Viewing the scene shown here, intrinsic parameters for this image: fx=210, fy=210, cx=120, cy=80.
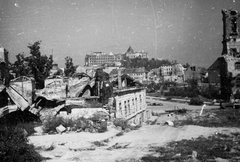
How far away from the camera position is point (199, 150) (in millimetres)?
9828

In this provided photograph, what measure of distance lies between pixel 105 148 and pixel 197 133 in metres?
6.53

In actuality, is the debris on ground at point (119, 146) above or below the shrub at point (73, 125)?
below

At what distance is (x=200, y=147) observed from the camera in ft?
33.8

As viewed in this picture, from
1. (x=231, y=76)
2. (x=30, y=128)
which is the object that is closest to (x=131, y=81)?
(x=30, y=128)

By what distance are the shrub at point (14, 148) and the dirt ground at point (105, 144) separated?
95cm

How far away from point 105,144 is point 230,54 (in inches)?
1552

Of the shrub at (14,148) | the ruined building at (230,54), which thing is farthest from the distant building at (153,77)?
the shrub at (14,148)

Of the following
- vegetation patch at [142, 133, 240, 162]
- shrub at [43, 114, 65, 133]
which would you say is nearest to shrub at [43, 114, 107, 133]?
shrub at [43, 114, 65, 133]

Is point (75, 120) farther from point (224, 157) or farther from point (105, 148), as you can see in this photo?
point (224, 157)

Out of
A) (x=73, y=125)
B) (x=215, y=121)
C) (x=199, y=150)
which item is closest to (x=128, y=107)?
(x=73, y=125)

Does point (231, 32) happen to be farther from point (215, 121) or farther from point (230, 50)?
point (215, 121)

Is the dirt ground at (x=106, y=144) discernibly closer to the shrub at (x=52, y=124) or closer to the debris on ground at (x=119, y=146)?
the debris on ground at (x=119, y=146)

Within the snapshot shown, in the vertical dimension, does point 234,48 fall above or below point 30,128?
above

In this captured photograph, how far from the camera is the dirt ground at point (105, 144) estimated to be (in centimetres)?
974
